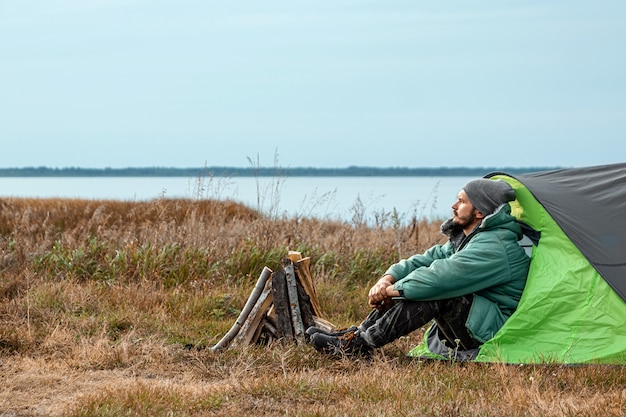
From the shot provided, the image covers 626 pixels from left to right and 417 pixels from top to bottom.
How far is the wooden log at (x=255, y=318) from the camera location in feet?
22.6

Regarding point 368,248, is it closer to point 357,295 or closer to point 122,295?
point 357,295

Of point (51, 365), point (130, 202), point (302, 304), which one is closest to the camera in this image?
point (51, 365)

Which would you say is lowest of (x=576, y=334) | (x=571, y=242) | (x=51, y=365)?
(x=51, y=365)

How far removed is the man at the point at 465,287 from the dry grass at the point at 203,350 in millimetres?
242

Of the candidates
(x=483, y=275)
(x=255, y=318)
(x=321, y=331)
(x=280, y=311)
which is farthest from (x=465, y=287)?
(x=255, y=318)

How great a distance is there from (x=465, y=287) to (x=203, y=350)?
7.81 feet

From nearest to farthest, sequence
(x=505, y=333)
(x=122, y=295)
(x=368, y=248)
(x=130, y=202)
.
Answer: (x=505, y=333)
(x=122, y=295)
(x=368, y=248)
(x=130, y=202)

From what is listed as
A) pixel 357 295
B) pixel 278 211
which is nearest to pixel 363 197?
pixel 278 211

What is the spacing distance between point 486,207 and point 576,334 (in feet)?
3.81

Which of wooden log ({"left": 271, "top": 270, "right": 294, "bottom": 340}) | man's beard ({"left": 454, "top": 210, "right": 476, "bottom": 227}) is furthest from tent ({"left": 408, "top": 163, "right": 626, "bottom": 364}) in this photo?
wooden log ({"left": 271, "top": 270, "right": 294, "bottom": 340})

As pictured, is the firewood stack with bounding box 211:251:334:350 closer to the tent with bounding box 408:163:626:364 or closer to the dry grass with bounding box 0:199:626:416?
the dry grass with bounding box 0:199:626:416

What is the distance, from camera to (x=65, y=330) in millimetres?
7387

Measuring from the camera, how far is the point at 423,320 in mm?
5953

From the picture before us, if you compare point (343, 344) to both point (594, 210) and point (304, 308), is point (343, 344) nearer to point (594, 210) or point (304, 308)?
point (304, 308)
